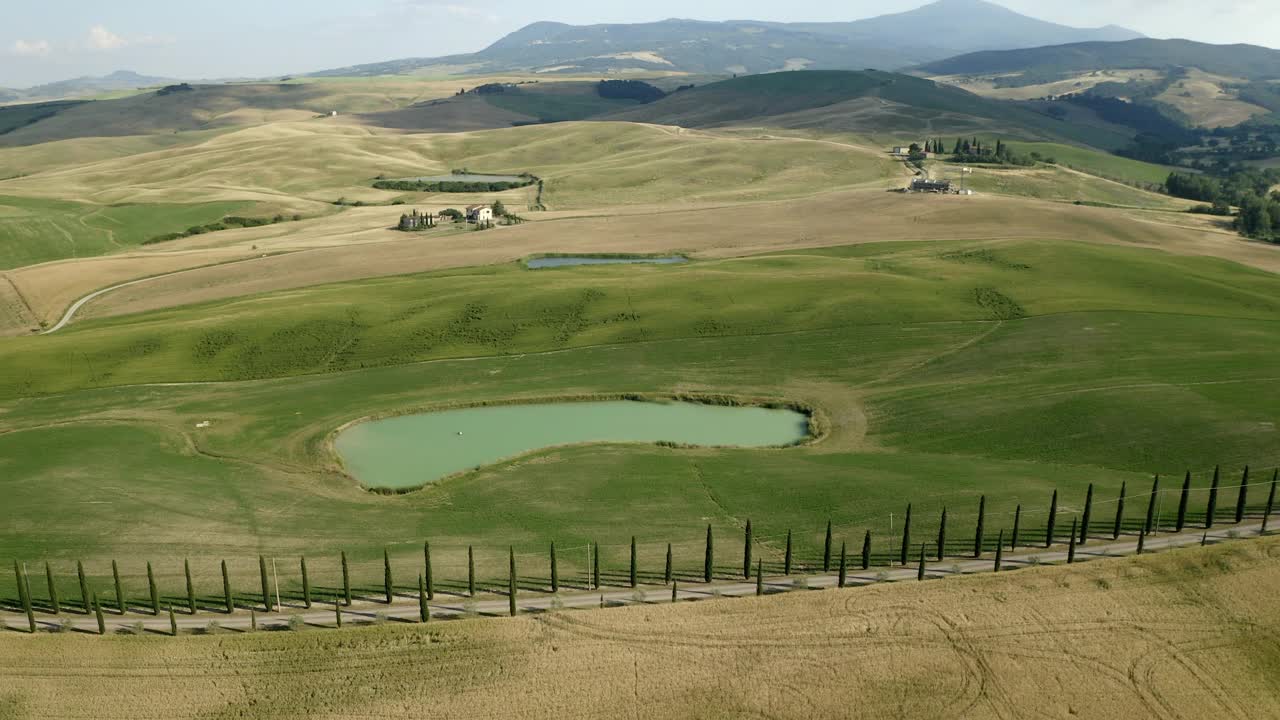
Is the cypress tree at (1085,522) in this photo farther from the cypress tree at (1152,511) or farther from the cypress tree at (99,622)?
the cypress tree at (99,622)

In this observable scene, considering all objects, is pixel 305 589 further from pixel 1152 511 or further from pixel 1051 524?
pixel 1152 511

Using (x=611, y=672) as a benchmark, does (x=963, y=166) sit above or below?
above

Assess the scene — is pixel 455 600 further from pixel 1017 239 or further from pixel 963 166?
pixel 963 166

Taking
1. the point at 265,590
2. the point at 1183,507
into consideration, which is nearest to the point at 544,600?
the point at 265,590

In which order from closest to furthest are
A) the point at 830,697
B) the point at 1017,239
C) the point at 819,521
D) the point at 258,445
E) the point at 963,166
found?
the point at 830,697, the point at 819,521, the point at 258,445, the point at 1017,239, the point at 963,166

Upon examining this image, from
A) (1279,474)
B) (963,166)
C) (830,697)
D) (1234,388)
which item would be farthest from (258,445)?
(963,166)

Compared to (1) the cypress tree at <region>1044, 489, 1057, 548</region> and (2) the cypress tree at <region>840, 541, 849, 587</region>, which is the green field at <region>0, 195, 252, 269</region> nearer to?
(2) the cypress tree at <region>840, 541, 849, 587</region>

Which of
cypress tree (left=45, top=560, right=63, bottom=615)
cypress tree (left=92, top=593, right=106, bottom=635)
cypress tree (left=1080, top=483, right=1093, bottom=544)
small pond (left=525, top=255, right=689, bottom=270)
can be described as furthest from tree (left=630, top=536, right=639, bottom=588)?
small pond (left=525, top=255, right=689, bottom=270)
